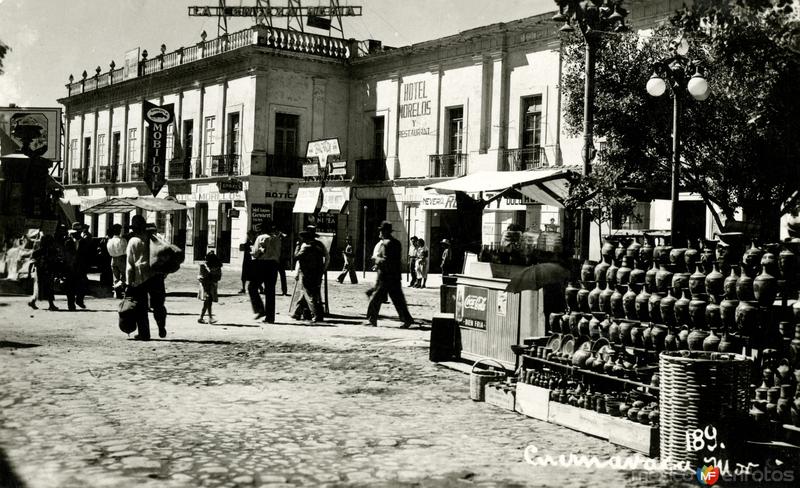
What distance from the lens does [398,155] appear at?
106 feet

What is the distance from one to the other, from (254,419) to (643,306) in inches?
136

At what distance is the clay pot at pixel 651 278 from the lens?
7492mm

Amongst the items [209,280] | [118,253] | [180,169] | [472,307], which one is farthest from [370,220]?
[472,307]

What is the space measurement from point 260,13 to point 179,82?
527 centimetres

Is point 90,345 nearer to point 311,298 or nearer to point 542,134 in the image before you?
point 311,298

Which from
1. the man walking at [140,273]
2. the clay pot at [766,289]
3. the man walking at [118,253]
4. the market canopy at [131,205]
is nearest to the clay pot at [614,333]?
the clay pot at [766,289]

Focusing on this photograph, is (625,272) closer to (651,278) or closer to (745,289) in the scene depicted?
(651,278)

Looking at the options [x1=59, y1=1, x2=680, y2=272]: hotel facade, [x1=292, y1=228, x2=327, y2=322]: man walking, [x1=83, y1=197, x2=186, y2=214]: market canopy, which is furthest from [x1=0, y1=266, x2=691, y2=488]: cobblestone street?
[x1=59, y1=1, x2=680, y2=272]: hotel facade

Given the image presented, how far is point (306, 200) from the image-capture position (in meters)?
32.5

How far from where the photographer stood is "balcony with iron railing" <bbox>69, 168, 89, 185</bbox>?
46.4 m

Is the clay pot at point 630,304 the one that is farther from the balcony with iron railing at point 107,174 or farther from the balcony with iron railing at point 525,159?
the balcony with iron railing at point 107,174

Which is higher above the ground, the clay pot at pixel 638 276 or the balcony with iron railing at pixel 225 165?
the balcony with iron railing at pixel 225 165

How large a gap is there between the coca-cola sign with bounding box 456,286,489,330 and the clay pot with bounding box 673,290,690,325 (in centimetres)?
296

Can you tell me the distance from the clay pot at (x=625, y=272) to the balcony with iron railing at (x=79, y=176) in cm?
4292
